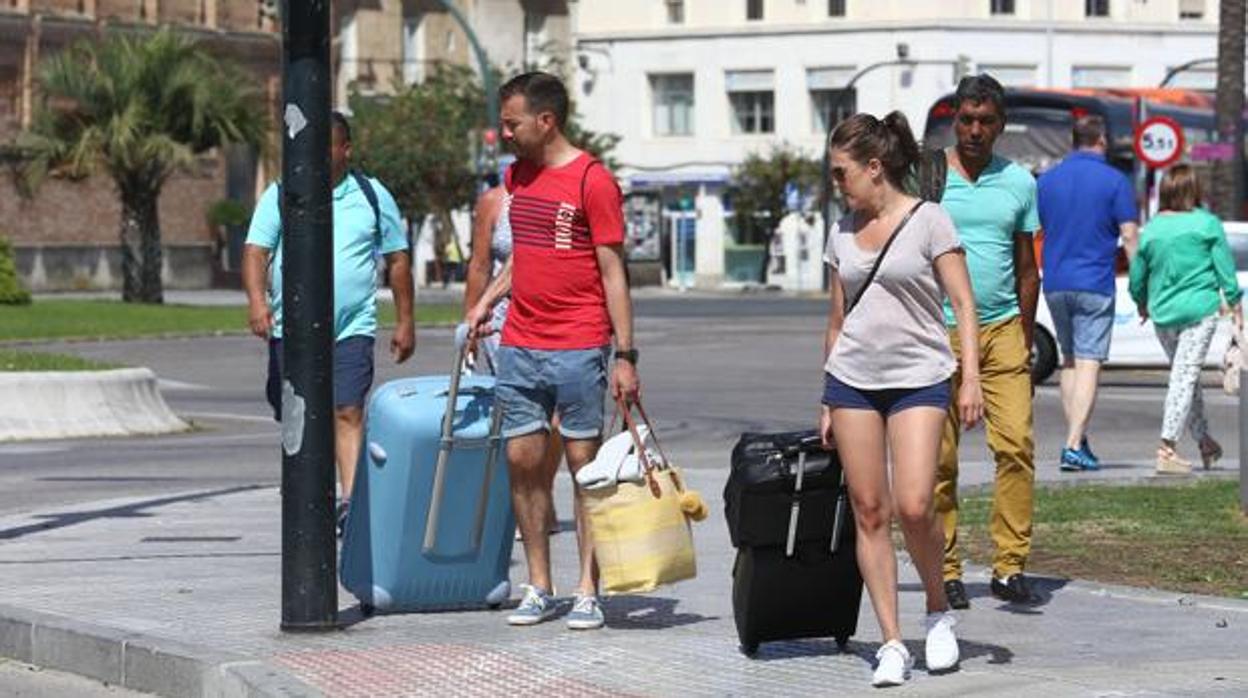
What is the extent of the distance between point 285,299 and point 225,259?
63.6m

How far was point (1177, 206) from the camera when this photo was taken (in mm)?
17594

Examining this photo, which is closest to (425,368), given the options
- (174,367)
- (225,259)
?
(174,367)

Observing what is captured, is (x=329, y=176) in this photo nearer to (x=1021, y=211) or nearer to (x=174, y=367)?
(x=1021, y=211)

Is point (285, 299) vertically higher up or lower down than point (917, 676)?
higher up

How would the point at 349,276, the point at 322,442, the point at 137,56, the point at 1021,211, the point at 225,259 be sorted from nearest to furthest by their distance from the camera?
the point at 322,442 → the point at 1021,211 → the point at 349,276 → the point at 137,56 → the point at 225,259

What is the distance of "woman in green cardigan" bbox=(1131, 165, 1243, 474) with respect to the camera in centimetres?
1755

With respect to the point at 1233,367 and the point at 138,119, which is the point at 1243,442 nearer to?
the point at 1233,367

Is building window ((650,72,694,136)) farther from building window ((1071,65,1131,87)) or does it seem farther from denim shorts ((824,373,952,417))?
denim shorts ((824,373,952,417))

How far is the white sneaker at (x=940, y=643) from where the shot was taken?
9.22 metres

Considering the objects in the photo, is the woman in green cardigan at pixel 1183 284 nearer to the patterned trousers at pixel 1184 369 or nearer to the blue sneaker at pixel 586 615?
the patterned trousers at pixel 1184 369

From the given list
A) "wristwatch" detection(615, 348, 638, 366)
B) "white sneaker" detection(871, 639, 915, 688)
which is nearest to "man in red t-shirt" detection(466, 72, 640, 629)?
Answer: "wristwatch" detection(615, 348, 638, 366)

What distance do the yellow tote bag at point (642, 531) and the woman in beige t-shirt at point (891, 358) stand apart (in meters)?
0.83

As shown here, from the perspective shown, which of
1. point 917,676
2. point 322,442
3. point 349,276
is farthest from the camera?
point 349,276

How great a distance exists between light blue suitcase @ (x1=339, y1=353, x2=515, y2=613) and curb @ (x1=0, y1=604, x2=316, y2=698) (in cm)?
97
